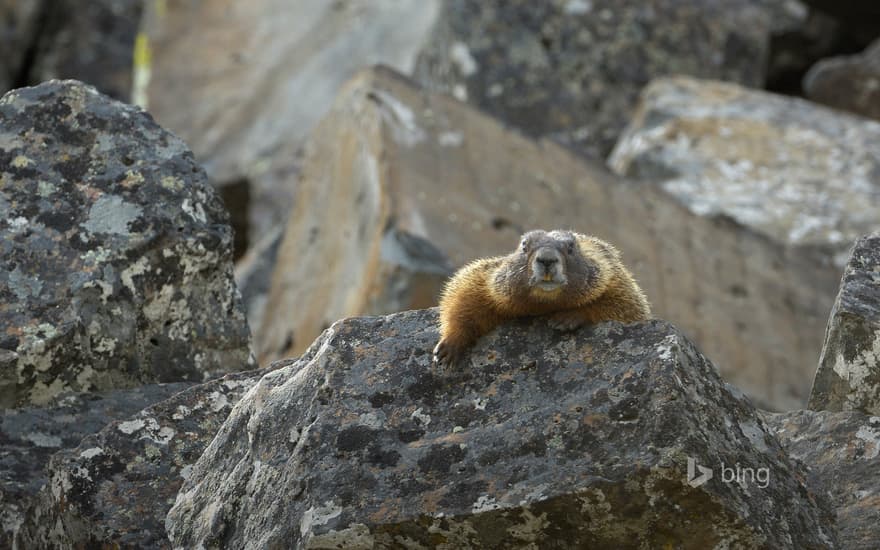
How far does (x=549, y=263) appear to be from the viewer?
6.59m

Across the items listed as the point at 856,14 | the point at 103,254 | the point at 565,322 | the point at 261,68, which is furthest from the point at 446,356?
the point at 856,14

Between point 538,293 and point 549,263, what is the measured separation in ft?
0.50

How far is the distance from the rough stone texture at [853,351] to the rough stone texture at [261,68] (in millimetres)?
11201

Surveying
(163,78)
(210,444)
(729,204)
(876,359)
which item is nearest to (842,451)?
(876,359)

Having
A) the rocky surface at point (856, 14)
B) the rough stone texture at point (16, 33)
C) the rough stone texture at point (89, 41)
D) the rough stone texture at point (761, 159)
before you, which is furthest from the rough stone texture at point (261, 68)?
the rocky surface at point (856, 14)

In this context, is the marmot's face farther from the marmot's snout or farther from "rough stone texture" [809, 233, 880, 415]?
"rough stone texture" [809, 233, 880, 415]

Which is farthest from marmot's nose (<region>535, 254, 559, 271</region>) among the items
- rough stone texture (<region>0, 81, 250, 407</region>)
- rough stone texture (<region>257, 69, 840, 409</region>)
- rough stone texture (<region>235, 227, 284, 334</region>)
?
rough stone texture (<region>235, 227, 284, 334</region>)

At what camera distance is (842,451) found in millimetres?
6844

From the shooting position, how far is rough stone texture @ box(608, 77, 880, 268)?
14164 mm

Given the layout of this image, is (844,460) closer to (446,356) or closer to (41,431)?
(446,356)

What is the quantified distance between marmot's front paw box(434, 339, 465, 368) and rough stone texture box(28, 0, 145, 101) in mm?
18136

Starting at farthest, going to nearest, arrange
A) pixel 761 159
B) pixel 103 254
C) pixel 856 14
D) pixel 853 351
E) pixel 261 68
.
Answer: pixel 261 68 < pixel 856 14 < pixel 761 159 < pixel 103 254 < pixel 853 351

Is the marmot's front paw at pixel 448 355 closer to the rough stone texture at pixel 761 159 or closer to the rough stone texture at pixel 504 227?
the rough stone texture at pixel 504 227

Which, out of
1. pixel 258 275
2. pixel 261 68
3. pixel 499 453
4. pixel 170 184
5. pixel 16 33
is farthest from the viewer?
pixel 16 33
